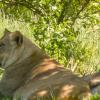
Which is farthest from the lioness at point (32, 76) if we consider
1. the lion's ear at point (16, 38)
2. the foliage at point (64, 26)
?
the foliage at point (64, 26)

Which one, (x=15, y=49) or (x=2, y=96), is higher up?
(x=15, y=49)

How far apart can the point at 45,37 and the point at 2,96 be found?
6.69 feet

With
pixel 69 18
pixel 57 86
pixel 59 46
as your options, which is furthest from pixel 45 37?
pixel 57 86

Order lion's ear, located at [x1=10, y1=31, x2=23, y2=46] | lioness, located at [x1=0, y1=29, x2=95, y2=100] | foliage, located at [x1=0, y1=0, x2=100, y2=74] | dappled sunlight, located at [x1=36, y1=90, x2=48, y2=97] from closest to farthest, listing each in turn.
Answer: lioness, located at [x1=0, y1=29, x2=95, y2=100]
dappled sunlight, located at [x1=36, y1=90, x2=48, y2=97]
lion's ear, located at [x1=10, y1=31, x2=23, y2=46]
foliage, located at [x1=0, y1=0, x2=100, y2=74]

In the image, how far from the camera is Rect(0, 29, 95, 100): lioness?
6.78 metres

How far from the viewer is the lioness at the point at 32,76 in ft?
22.2

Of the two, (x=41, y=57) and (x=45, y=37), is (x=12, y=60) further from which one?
(x=45, y=37)

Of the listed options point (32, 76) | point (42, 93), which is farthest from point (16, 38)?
point (42, 93)

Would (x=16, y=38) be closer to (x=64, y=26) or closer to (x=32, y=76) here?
(x=32, y=76)

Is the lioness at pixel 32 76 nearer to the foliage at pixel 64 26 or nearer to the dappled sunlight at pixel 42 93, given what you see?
the dappled sunlight at pixel 42 93

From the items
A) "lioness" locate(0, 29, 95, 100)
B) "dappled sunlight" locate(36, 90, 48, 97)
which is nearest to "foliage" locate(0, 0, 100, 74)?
"lioness" locate(0, 29, 95, 100)

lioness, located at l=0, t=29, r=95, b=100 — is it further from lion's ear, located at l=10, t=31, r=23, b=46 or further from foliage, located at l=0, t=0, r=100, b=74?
foliage, located at l=0, t=0, r=100, b=74

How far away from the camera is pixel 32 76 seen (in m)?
7.77

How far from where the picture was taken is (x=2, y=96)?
305 inches
